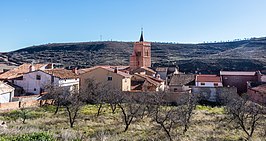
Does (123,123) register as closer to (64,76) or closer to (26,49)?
(64,76)

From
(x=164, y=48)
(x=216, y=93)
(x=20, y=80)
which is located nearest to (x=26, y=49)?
(x=164, y=48)

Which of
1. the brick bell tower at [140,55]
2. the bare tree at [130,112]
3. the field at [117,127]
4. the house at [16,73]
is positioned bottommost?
the field at [117,127]

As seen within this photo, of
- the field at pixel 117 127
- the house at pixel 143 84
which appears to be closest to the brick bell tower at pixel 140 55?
the house at pixel 143 84

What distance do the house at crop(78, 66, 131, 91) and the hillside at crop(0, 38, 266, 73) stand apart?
47.1 metres

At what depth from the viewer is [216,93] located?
130 feet

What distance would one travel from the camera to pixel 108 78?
4091 cm

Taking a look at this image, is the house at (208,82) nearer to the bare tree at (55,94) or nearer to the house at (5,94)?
the bare tree at (55,94)

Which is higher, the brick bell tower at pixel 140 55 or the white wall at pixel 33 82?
the brick bell tower at pixel 140 55

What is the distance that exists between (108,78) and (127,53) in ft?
269

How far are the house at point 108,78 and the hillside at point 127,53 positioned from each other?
47.1 meters

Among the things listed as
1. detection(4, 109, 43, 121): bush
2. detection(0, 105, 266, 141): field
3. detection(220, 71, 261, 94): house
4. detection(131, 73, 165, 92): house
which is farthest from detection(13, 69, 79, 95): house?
detection(220, 71, 261, 94): house

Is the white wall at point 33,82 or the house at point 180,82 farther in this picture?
the house at point 180,82

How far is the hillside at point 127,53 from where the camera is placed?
97.1m

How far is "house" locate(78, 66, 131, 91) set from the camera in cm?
3992
